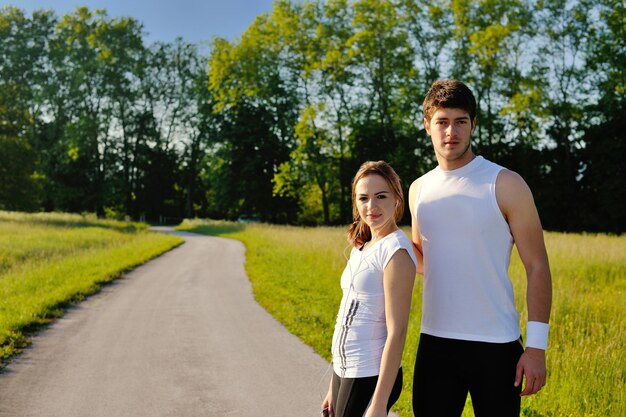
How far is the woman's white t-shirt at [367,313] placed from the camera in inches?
102

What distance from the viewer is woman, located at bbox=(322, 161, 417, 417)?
252cm

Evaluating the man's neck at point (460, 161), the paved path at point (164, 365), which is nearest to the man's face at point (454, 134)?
the man's neck at point (460, 161)

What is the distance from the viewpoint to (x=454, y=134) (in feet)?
8.86

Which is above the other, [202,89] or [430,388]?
[202,89]

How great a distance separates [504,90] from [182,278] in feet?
78.1

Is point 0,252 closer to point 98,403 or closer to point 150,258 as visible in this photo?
point 150,258

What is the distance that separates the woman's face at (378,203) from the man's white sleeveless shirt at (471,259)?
0.64 ft

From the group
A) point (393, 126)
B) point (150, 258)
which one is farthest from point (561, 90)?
point (150, 258)

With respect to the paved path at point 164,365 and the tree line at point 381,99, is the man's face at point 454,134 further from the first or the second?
the tree line at point 381,99

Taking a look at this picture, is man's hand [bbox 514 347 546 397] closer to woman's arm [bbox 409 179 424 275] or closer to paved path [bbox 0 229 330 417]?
woman's arm [bbox 409 179 424 275]

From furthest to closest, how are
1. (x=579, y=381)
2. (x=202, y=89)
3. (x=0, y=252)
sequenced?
(x=202, y=89)
(x=0, y=252)
(x=579, y=381)

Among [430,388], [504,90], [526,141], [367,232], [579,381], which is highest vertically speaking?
[504,90]

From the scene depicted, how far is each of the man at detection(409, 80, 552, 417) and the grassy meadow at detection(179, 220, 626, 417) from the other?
2290mm

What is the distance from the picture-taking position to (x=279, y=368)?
650cm
